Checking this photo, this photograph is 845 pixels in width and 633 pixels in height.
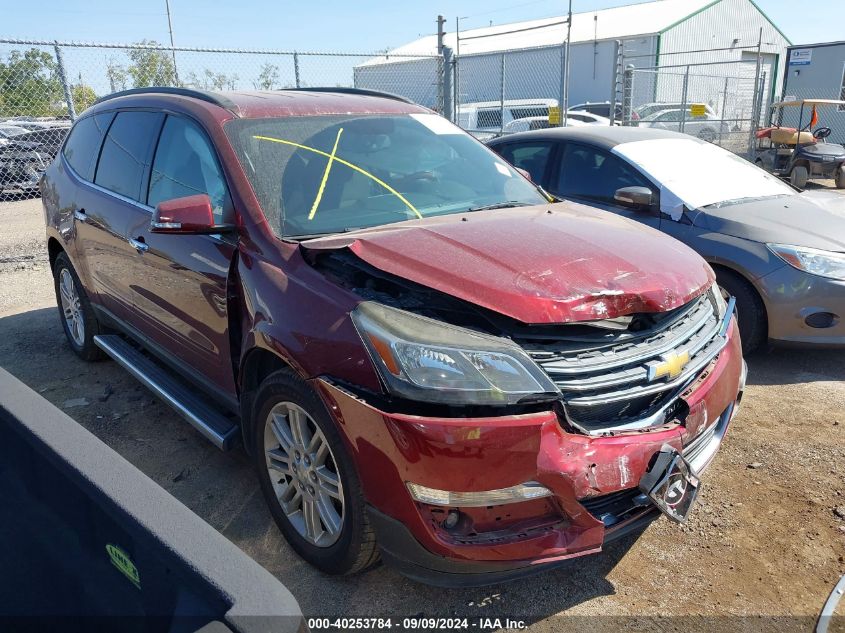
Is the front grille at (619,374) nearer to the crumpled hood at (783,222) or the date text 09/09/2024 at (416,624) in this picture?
the date text 09/09/2024 at (416,624)

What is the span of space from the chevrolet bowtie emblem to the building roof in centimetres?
3273

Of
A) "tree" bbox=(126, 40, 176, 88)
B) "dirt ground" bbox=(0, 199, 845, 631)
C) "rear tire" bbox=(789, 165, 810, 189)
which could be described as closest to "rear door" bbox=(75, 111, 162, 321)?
"dirt ground" bbox=(0, 199, 845, 631)

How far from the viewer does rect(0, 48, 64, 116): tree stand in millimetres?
9062

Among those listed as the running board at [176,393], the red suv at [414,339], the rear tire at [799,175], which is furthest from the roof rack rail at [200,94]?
the rear tire at [799,175]

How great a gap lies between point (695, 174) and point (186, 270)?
401 centimetres

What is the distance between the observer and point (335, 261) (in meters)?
2.59

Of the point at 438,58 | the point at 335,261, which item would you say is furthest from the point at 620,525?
the point at 438,58

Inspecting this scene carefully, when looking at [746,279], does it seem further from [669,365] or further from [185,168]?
[185,168]

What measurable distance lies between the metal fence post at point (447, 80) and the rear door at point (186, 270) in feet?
25.3

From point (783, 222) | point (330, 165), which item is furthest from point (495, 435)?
point (783, 222)

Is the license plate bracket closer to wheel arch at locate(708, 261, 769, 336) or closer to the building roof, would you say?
wheel arch at locate(708, 261, 769, 336)

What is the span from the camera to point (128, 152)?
4.06m

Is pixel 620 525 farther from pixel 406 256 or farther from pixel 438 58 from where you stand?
pixel 438 58

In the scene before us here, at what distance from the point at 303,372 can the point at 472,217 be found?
1.19m
